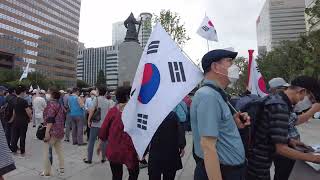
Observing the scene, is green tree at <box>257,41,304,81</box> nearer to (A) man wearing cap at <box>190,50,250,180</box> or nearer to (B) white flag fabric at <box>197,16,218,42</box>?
(B) white flag fabric at <box>197,16,218,42</box>

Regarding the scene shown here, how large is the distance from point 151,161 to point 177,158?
368 mm

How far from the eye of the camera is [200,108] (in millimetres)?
2695

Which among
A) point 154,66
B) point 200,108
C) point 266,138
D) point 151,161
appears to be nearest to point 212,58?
point 200,108

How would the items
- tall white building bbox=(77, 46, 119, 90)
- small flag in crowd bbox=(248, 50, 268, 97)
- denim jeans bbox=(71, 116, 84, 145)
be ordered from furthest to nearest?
tall white building bbox=(77, 46, 119, 90) < denim jeans bbox=(71, 116, 84, 145) < small flag in crowd bbox=(248, 50, 268, 97)

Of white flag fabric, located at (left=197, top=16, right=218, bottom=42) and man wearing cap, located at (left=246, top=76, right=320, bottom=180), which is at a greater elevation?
white flag fabric, located at (left=197, top=16, right=218, bottom=42)

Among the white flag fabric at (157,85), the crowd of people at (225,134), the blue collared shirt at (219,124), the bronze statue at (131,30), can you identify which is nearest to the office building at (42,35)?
the bronze statue at (131,30)

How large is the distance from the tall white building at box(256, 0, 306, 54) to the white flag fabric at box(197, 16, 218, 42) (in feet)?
416

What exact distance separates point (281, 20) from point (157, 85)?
5725 inches

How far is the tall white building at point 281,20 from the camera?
135500mm

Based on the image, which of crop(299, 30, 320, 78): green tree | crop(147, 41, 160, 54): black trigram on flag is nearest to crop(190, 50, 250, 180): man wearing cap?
crop(147, 41, 160, 54): black trigram on flag

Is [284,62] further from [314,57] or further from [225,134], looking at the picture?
[225,134]

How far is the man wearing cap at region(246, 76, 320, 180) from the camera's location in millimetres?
3057

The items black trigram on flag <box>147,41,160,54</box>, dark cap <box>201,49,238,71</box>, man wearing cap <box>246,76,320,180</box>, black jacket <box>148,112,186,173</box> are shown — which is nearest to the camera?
dark cap <box>201,49,238,71</box>

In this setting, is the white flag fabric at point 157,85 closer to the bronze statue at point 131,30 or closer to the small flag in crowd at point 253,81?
the small flag in crowd at point 253,81
